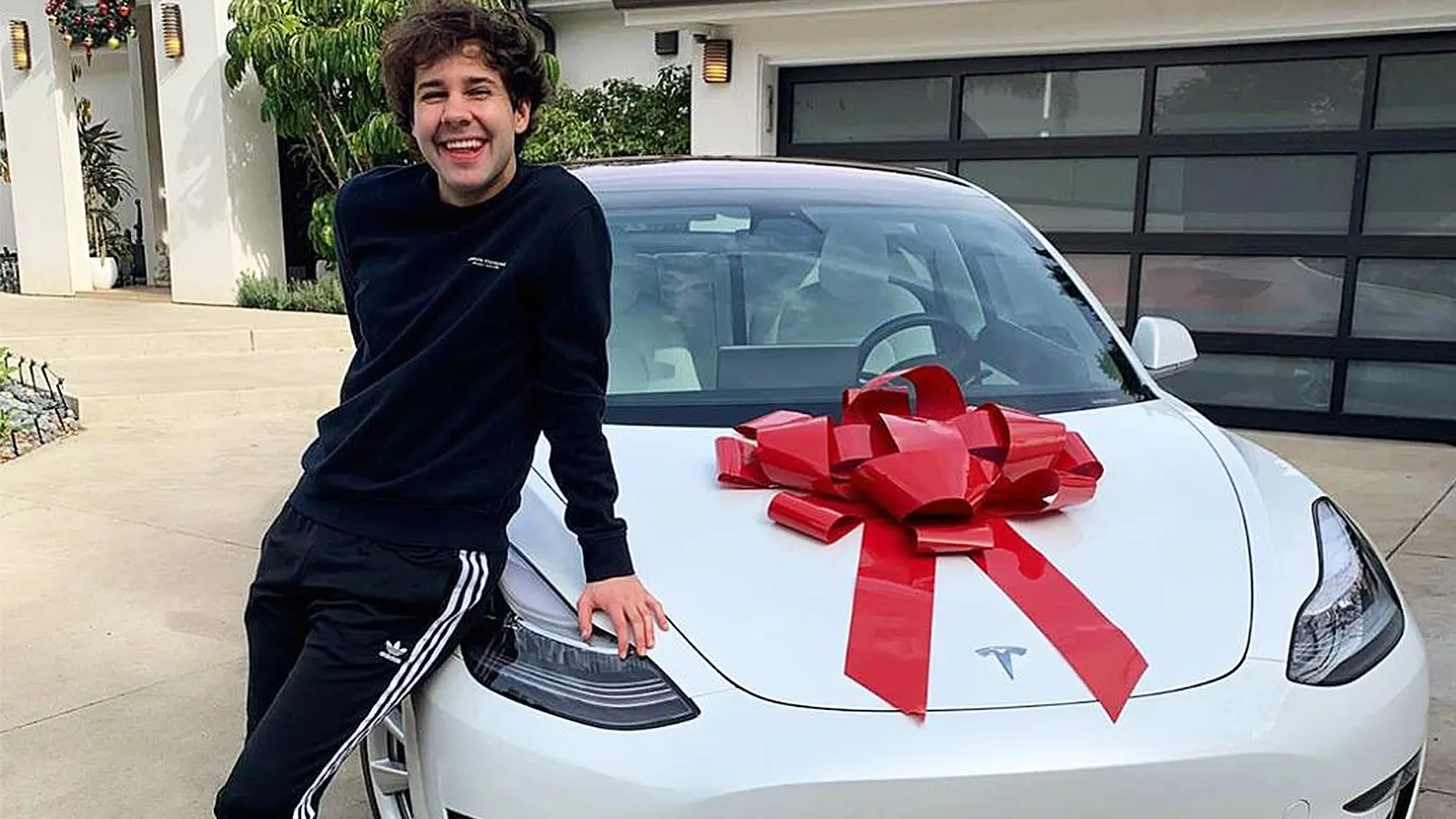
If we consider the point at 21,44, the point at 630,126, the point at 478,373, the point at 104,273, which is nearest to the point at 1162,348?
the point at 478,373

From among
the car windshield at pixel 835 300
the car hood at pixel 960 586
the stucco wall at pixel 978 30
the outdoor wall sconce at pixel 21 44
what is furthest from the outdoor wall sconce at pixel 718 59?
the outdoor wall sconce at pixel 21 44

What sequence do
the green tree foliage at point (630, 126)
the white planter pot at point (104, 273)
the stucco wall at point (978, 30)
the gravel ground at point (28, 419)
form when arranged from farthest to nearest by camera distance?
1. the white planter pot at point (104, 273)
2. the green tree foliage at point (630, 126)
3. the stucco wall at point (978, 30)
4. the gravel ground at point (28, 419)

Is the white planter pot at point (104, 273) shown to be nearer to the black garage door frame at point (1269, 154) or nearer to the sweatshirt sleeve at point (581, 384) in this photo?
the black garage door frame at point (1269, 154)

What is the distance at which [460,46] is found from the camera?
160 cm

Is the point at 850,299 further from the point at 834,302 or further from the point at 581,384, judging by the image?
the point at 581,384

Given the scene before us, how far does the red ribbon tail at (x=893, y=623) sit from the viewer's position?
1474 millimetres

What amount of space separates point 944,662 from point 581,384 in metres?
0.64

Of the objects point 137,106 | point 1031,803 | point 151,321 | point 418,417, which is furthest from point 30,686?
point 137,106

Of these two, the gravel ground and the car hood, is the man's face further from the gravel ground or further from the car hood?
the gravel ground

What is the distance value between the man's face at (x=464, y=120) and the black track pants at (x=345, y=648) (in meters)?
0.54

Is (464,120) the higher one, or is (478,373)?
(464,120)

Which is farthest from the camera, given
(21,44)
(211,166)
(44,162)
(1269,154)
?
(44,162)

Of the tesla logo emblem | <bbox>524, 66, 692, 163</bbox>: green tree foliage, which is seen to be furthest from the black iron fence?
the tesla logo emblem

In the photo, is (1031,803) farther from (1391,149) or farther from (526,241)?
(1391,149)
